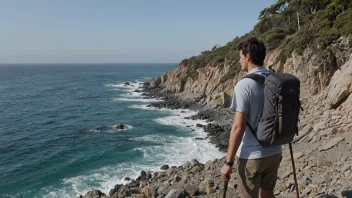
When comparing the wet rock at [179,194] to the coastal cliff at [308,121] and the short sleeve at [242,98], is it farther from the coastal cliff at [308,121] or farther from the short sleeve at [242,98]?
the short sleeve at [242,98]

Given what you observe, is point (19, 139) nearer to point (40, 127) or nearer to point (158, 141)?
point (40, 127)

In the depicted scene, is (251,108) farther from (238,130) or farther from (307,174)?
(307,174)

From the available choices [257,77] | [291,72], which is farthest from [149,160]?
[257,77]

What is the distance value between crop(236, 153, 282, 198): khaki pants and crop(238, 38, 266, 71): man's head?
4.23ft

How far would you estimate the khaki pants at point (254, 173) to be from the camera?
3.74m

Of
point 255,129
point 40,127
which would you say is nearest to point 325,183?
point 255,129

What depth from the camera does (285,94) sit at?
11.6 feet

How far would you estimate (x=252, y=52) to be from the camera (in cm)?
372

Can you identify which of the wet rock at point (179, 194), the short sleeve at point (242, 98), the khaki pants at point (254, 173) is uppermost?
the short sleeve at point (242, 98)

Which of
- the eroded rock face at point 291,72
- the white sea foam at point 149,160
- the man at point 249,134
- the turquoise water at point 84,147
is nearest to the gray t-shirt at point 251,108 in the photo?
the man at point 249,134

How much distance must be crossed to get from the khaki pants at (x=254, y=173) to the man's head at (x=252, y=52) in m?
1.29

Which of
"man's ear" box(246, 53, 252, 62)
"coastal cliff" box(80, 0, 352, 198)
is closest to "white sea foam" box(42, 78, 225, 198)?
"coastal cliff" box(80, 0, 352, 198)

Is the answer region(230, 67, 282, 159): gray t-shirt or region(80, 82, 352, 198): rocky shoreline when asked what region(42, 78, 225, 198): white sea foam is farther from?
region(230, 67, 282, 159): gray t-shirt

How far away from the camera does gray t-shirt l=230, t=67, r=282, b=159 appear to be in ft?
11.8
